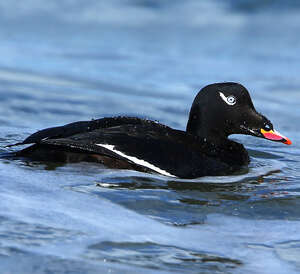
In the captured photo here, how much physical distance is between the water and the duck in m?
0.10

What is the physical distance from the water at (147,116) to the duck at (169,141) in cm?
10

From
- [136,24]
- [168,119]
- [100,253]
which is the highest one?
[136,24]

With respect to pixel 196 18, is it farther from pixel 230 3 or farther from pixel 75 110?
pixel 75 110

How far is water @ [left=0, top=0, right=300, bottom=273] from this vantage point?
14.2 feet

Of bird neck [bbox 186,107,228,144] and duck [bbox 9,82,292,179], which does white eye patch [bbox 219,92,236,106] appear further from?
bird neck [bbox 186,107,228,144]

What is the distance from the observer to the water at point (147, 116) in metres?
→ 4.33

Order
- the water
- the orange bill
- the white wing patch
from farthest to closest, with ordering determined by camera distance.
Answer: the orange bill < the white wing patch < the water

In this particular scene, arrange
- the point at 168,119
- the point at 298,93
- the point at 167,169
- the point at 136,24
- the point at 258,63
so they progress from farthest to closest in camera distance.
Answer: the point at 136,24
the point at 258,63
the point at 298,93
the point at 168,119
the point at 167,169

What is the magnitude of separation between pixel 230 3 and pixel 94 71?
12.6 feet

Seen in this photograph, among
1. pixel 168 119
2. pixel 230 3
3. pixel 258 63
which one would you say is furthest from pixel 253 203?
pixel 230 3

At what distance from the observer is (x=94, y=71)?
1145 centimetres

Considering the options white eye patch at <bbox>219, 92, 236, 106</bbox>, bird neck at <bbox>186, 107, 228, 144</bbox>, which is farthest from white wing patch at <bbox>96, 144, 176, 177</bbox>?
white eye patch at <bbox>219, 92, 236, 106</bbox>

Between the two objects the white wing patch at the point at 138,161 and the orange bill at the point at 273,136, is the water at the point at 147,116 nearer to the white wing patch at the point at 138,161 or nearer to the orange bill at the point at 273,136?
the white wing patch at the point at 138,161

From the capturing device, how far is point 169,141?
602 centimetres
